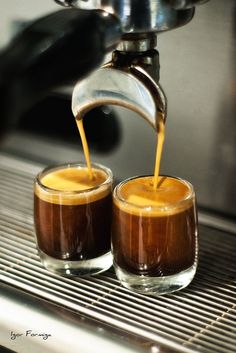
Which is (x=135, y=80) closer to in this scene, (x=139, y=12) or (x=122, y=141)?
(x=139, y=12)

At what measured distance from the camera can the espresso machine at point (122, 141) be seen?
44cm

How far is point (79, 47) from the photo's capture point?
0.44m

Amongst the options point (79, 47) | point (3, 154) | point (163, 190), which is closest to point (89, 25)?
point (79, 47)

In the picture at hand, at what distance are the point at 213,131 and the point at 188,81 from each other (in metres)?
0.06

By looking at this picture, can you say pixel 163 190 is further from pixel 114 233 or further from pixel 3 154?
pixel 3 154

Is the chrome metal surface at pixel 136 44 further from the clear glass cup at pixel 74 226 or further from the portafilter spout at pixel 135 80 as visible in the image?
the clear glass cup at pixel 74 226

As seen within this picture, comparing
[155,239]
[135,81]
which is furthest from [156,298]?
[135,81]

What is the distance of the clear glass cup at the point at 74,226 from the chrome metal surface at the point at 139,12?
0.18 m

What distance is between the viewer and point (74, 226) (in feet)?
2.10

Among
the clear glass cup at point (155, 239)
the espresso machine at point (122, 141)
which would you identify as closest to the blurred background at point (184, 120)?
the espresso machine at point (122, 141)

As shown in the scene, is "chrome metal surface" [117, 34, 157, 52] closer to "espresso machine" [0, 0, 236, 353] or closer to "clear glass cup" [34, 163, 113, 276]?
"espresso machine" [0, 0, 236, 353]

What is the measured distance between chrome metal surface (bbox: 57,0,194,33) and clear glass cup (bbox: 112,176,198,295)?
0.16 metres

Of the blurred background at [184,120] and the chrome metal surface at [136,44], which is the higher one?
the chrome metal surface at [136,44]

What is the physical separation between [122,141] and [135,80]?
0.27 meters
